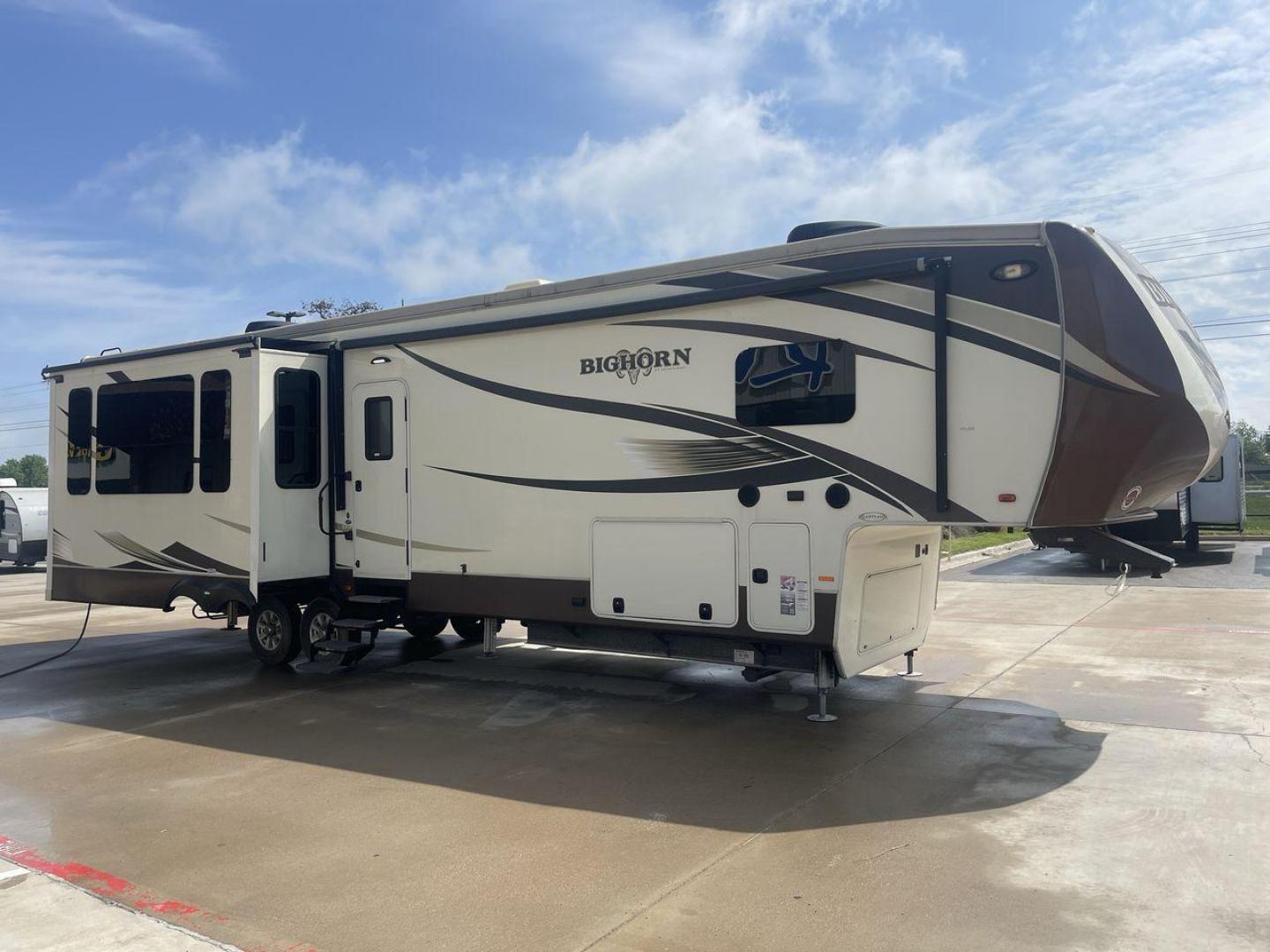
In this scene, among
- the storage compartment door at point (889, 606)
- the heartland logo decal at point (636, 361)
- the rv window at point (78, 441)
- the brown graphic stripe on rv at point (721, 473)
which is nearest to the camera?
the brown graphic stripe on rv at point (721, 473)

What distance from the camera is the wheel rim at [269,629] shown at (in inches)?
369

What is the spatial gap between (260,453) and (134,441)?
205cm

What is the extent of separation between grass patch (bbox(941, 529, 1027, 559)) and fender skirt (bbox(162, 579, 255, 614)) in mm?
14061

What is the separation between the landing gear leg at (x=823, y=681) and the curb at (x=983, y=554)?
37.4 ft

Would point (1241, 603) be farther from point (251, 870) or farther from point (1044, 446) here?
point (251, 870)

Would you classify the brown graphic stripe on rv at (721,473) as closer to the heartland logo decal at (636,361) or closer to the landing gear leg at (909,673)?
the heartland logo decal at (636,361)

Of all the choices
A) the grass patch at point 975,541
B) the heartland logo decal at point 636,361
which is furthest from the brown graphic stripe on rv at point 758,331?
the grass patch at point 975,541

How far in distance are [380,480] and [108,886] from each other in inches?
189

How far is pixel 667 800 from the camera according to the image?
5.44 m

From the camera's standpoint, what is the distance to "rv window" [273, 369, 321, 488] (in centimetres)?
885

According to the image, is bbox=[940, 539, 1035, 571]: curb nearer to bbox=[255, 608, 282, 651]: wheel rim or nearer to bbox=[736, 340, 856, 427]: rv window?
bbox=[736, 340, 856, 427]: rv window

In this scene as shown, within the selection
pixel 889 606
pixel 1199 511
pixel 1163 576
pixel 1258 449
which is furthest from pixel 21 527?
pixel 1258 449

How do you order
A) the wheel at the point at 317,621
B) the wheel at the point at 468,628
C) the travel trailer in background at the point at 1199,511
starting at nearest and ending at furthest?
the wheel at the point at 317,621
the wheel at the point at 468,628
the travel trailer in background at the point at 1199,511

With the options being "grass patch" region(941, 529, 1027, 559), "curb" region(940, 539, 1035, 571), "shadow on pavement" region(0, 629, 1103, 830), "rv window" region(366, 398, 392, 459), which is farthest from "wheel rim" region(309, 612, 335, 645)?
"grass patch" region(941, 529, 1027, 559)
